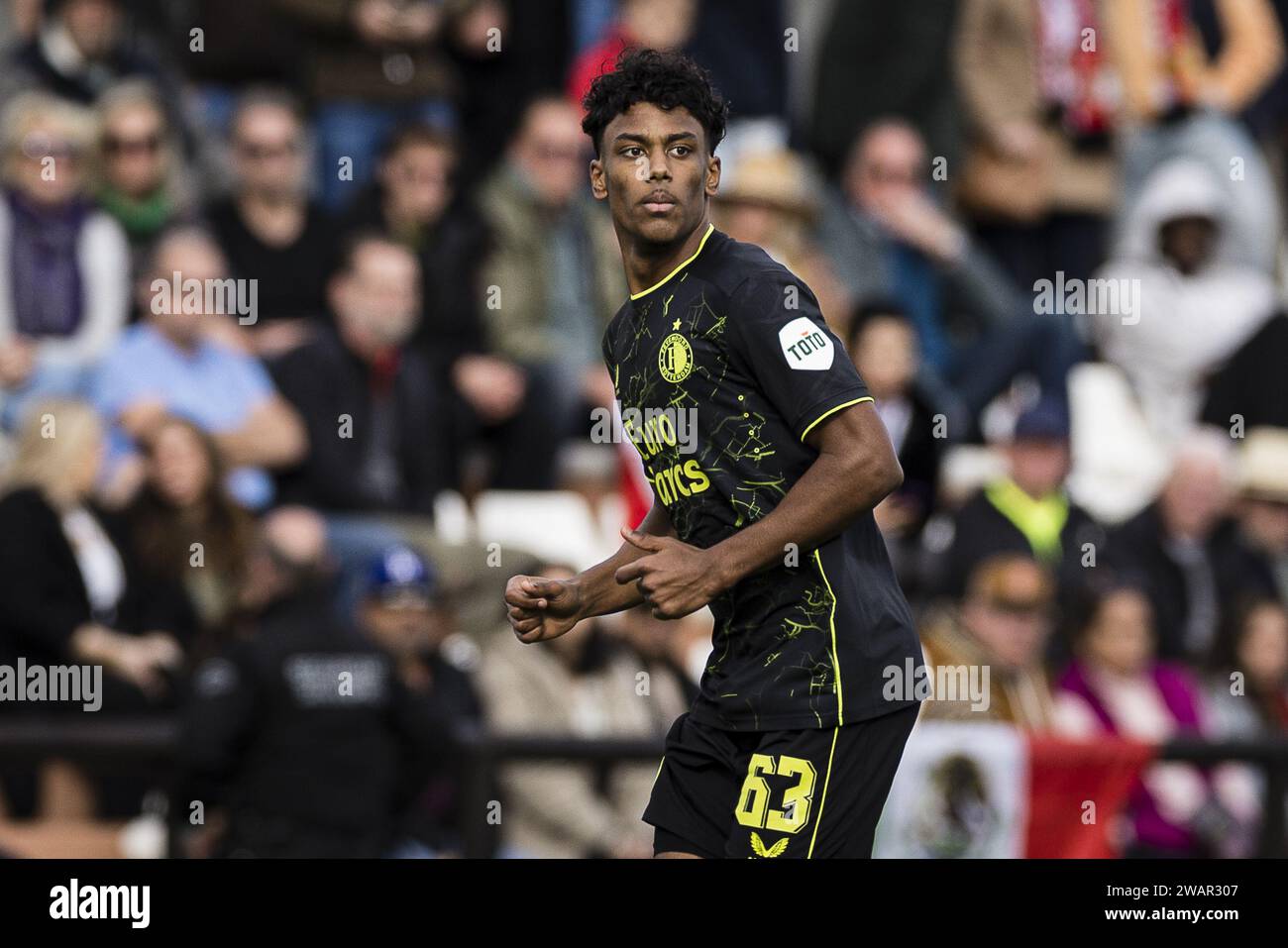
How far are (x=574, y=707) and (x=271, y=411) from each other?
1.84 metres

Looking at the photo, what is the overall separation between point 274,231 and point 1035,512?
147 inches

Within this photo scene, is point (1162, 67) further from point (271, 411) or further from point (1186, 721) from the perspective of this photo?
point (271, 411)

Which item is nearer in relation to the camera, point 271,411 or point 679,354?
point 679,354

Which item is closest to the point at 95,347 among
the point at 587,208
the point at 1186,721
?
the point at 587,208

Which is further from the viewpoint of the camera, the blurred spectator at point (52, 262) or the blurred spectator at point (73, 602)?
the blurred spectator at point (52, 262)

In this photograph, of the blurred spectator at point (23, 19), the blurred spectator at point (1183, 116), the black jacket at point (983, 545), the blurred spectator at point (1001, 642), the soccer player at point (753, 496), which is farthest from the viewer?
the blurred spectator at point (1183, 116)

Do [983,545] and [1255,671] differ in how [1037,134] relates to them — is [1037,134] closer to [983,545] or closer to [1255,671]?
[983,545]

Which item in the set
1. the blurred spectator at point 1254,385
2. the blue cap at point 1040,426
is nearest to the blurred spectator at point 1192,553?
the blurred spectator at point 1254,385

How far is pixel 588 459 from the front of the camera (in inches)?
396

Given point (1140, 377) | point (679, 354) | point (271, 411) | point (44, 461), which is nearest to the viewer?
point (679, 354)

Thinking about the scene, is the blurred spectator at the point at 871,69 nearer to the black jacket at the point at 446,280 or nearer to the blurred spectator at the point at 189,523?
the black jacket at the point at 446,280

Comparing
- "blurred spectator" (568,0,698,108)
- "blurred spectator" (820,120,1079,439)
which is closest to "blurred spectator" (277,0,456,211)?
"blurred spectator" (568,0,698,108)

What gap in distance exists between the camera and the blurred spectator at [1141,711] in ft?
31.1

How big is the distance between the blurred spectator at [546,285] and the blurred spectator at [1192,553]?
265 centimetres
